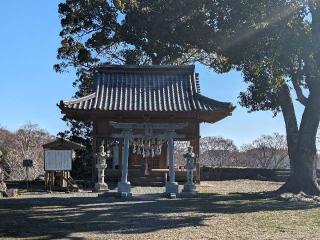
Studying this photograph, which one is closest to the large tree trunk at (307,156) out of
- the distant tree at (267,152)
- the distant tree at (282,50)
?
the distant tree at (282,50)

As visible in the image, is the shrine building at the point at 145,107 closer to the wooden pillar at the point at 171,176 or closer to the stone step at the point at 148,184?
the stone step at the point at 148,184

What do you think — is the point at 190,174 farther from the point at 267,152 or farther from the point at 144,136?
the point at 267,152

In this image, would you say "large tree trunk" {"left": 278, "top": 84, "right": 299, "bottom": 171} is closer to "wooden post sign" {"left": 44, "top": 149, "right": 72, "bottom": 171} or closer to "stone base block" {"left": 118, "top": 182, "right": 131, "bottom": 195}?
"stone base block" {"left": 118, "top": 182, "right": 131, "bottom": 195}

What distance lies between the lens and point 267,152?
39375 millimetres

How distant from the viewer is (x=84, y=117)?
901 inches

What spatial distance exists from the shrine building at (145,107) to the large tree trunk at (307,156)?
3616 mm

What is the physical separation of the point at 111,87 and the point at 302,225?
13.2m

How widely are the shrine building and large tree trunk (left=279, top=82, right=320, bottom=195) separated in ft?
11.9

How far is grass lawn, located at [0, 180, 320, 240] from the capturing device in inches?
388

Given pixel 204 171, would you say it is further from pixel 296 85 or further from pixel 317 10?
pixel 317 10

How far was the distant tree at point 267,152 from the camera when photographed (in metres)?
38.4

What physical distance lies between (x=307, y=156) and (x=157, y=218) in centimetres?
826

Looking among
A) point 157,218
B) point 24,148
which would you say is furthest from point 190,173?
point 24,148

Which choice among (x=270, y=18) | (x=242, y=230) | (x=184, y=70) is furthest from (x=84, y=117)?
(x=242, y=230)
